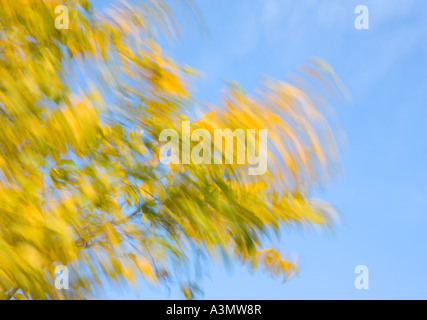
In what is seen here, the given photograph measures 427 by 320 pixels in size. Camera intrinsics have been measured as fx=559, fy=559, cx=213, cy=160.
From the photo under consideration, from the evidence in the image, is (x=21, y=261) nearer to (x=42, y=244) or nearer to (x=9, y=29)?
(x=42, y=244)

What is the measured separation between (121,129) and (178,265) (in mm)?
849

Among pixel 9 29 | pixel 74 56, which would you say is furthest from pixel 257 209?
pixel 9 29

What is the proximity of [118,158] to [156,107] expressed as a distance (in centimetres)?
36

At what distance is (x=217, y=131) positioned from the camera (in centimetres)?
299

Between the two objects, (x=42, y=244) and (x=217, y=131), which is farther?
(x=217, y=131)

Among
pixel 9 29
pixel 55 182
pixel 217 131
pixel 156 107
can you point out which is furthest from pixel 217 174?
pixel 9 29

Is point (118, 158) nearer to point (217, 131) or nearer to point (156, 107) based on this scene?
point (156, 107)

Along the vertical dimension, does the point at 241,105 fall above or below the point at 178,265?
above

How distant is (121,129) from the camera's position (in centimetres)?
308
